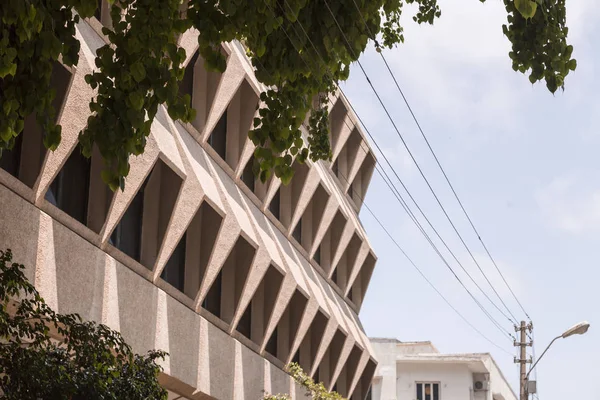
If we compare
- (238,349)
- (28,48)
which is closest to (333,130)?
(238,349)

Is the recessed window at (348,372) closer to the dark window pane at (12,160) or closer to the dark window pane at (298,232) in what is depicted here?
the dark window pane at (298,232)

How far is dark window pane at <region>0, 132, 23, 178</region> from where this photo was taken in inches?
629

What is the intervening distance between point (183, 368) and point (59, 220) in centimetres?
540

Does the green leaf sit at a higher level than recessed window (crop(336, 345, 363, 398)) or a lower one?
lower

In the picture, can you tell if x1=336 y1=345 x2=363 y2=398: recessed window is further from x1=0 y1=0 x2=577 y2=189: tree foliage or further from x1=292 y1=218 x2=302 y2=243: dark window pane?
x1=0 y1=0 x2=577 y2=189: tree foliage

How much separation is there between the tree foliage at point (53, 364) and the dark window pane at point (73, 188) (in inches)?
218

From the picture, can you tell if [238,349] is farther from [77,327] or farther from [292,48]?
[292,48]

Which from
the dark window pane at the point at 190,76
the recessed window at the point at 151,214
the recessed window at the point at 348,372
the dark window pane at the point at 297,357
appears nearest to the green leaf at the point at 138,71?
the recessed window at the point at 151,214

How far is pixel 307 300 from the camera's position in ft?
97.2

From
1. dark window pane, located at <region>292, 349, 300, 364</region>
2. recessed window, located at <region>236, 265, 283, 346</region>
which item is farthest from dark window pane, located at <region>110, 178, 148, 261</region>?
dark window pane, located at <region>292, 349, 300, 364</region>

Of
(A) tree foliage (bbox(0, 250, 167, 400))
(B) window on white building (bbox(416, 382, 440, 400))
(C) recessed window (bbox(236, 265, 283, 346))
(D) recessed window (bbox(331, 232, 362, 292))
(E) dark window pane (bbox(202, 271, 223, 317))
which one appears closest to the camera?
(A) tree foliage (bbox(0, 250, 167, 400))

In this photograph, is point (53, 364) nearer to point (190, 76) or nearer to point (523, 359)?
point (190, 76)

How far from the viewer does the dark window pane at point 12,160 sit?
52.4ft

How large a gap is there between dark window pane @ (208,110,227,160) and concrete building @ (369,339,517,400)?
39996mm
